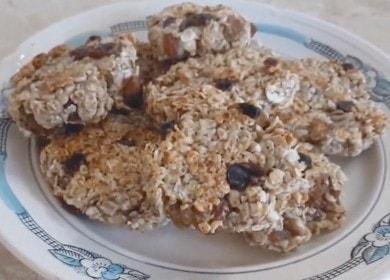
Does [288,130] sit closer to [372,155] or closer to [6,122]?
[372,155]

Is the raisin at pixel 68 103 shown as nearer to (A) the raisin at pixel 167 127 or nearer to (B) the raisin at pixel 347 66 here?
(A) the raisin at pixel 167 127

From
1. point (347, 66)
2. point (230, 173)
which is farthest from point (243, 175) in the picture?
point (347, 66)

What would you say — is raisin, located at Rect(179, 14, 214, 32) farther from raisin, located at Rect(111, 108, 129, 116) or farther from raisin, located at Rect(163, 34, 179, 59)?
raisin, located at Rect(111, 108, 129, 116)

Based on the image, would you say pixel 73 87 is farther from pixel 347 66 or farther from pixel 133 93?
pixel 347 66

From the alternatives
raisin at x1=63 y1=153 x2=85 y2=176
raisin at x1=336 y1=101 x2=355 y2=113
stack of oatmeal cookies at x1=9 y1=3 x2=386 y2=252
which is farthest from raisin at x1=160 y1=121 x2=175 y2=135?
raisin at x1=336 y1=101 x2=355 y2=113

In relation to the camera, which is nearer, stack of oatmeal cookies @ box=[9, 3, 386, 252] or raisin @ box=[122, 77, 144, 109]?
stack of oatmeal cookies @ box=[9, 3, 386, 252]

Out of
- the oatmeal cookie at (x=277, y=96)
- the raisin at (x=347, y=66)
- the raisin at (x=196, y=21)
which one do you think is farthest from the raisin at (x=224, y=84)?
the raisin at (x=347, y=66)

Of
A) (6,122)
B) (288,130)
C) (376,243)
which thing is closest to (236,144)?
(288,130)
